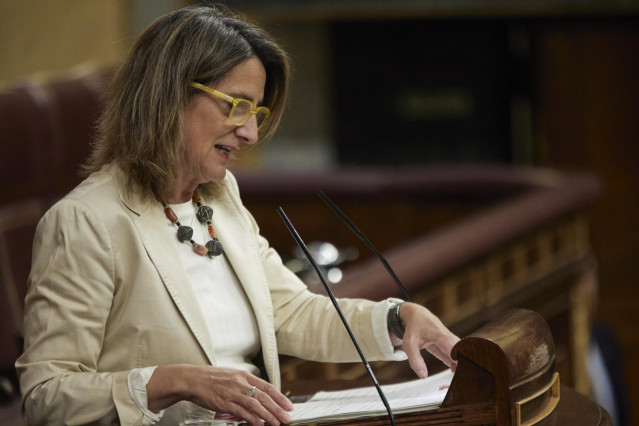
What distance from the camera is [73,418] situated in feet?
4.55

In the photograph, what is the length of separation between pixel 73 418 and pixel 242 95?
19.3 inches

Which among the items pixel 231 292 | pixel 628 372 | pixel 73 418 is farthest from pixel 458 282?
pixel 628 372

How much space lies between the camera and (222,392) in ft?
4.35

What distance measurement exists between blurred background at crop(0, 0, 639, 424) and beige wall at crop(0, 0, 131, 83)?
3.68 ft

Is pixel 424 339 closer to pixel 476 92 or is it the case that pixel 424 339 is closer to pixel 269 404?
pixel 269 404

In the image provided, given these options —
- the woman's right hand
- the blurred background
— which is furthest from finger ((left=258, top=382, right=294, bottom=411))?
the blurred background

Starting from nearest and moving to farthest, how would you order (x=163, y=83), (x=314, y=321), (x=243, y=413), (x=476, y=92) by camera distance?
(x=243, y=413) < (x=163, y=83) < (x=314, y=321) < (x=476, y=92)

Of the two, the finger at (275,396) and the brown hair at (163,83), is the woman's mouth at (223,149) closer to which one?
the brown hair at (163,83)

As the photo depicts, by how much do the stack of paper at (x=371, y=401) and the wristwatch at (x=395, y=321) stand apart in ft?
0.25

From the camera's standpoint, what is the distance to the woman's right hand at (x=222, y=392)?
1.32m

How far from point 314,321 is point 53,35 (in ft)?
12.4

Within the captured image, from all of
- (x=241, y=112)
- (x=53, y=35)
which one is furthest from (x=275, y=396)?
(x=53, y=35)

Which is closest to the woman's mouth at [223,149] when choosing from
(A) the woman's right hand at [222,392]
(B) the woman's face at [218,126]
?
(B) the woman's face at [218,126]

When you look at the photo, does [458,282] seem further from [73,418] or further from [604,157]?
[604,157]
